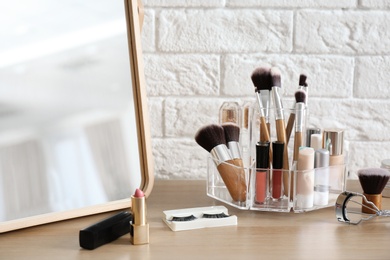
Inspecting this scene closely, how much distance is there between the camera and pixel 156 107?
1098 millimetres

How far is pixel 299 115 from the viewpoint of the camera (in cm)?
88

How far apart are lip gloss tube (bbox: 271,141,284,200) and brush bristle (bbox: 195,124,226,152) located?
0.08m

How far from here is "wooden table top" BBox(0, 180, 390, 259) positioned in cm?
71

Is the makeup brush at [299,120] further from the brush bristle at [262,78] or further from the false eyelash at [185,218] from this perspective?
the false eyelash at [185,218]

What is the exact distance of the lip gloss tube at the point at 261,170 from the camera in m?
0.85

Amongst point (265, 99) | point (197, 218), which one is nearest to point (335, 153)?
point (265, 99)

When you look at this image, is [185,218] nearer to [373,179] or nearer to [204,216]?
[204,216]

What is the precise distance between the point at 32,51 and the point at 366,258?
0.49 meters

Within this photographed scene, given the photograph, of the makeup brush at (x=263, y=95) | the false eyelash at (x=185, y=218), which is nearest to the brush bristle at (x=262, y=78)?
the makeup brush at (x=263, y=95)

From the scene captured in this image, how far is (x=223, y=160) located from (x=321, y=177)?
14 centimetres

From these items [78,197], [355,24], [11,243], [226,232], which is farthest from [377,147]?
[11,243]

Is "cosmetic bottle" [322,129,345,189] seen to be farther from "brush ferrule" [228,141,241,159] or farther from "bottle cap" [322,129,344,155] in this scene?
"brush ferrule" [228,141,241,159]

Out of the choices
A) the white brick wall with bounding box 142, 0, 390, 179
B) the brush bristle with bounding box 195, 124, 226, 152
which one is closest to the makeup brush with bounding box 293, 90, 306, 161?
the brush bristle with bounding box 195, 124, 226, 152

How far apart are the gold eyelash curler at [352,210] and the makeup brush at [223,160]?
13 centimetres
